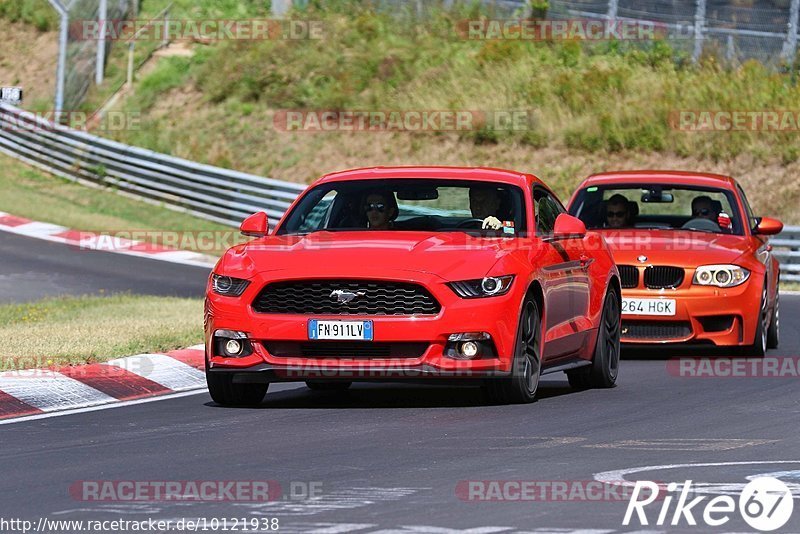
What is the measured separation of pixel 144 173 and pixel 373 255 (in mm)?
23538

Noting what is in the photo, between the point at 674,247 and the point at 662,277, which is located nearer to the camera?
the point at 662,277

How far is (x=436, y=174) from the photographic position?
11.8 meters

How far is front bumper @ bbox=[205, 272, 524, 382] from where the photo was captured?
10.3m

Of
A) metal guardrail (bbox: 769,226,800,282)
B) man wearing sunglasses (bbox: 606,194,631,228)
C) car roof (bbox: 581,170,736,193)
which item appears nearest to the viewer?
man wearing sunglasses (bbox: 606,194,631,228)

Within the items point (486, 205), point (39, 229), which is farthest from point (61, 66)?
point (486, 205)

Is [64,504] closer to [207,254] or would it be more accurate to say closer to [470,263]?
[470,263]

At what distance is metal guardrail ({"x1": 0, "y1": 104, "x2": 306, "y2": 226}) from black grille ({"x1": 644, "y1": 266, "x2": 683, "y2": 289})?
15.3 m

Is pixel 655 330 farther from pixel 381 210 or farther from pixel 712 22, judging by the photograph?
pixel 712 22

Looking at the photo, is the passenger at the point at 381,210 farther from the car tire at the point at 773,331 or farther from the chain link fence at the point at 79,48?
the chain link fence at the point at 79,48

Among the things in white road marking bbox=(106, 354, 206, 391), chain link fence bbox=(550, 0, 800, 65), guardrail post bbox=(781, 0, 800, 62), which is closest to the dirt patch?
chain link fence bbox=(550, 0, 800, 65)

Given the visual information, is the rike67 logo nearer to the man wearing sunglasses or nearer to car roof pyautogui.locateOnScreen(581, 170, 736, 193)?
the man wearing sunglasses

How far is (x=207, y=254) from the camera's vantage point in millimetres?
27109

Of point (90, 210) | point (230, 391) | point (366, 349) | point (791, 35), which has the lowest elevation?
point (90, 210)

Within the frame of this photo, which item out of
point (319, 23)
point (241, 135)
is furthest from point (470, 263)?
point (319, 23)
